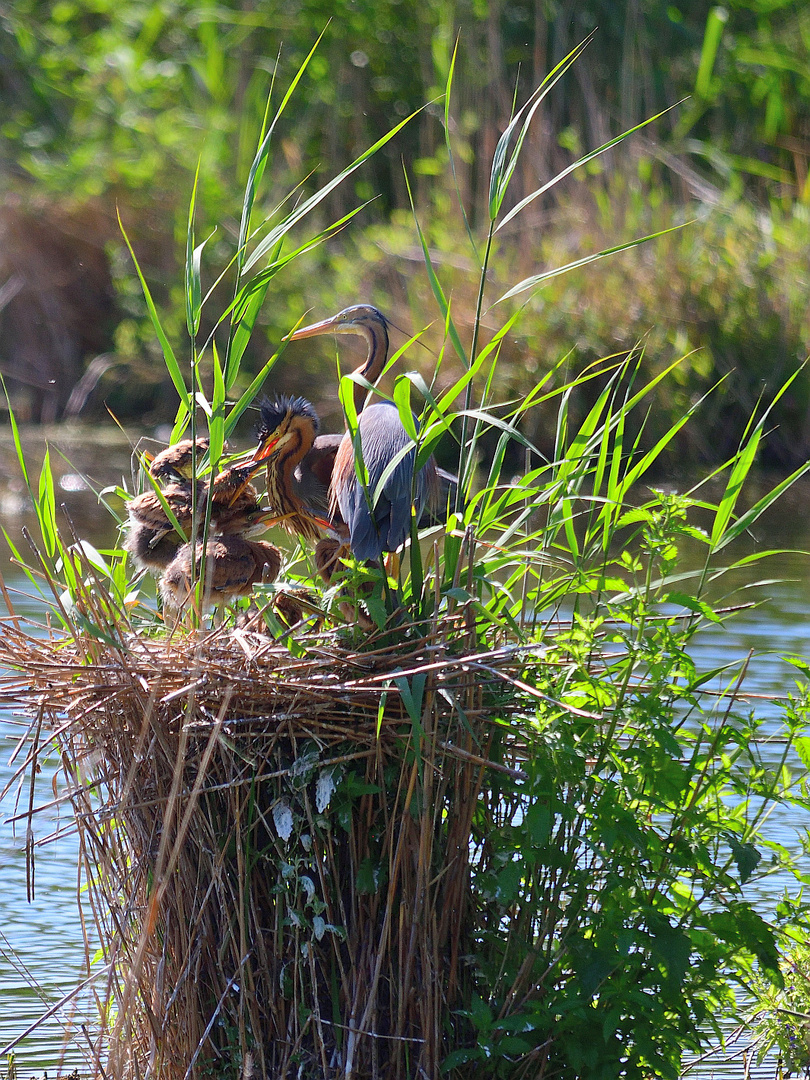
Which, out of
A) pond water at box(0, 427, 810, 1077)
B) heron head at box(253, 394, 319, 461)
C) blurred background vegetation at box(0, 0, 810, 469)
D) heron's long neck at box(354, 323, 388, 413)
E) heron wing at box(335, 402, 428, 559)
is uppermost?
blurred background vegetation at box(0, 0, 810, 469)

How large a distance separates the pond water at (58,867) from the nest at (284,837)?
0.29 m

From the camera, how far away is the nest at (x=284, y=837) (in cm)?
277

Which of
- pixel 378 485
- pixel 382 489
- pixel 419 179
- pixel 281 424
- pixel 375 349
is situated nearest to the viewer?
pixel 378 485

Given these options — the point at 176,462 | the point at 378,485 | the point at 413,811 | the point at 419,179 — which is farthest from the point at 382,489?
the point at 419,179

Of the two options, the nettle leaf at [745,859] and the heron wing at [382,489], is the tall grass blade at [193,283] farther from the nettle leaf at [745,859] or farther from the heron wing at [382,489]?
the nettle leaf at [745,859]

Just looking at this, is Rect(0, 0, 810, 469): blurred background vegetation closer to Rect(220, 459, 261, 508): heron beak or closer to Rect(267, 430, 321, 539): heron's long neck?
Rect(267, 430, 321, 539): heron's long neck

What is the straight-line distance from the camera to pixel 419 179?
13906mm

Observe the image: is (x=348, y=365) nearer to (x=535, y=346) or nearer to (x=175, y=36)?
(x=535, y=346)

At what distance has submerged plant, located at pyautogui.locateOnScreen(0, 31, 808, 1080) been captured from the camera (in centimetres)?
273

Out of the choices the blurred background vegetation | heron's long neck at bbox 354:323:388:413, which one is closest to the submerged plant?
heron's long neck at bbox 354:323:388:413

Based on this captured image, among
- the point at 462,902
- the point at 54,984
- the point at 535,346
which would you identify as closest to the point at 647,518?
the point at 462,902

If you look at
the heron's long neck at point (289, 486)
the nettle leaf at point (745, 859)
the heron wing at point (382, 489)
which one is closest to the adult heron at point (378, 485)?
the heron wing at point (382, 489)

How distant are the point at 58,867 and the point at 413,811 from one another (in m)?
2.56

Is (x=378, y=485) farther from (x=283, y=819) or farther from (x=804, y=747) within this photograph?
(x=804, y=747)
